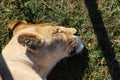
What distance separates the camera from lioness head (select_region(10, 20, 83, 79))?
18.7 feet

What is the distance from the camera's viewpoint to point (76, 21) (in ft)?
23.0

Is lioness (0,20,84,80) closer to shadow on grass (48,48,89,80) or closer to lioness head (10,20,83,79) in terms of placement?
lioness head (10,20,83,79)

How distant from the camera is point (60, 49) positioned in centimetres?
607

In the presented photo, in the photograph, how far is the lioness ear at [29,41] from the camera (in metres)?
5.63

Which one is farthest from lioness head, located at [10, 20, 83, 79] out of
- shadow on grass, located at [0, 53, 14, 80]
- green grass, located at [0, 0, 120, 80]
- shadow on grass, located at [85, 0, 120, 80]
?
shadow on grass, located at [85, 0, 120, 80]

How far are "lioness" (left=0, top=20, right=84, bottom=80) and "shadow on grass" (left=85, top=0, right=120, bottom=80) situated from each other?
743 mm

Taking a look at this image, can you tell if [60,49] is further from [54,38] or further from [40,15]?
[40,15]

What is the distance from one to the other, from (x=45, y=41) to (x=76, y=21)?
4.32ft

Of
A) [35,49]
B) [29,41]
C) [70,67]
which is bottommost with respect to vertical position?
[70,67]

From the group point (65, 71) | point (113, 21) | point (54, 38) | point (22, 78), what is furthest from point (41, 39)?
point (113, 21)

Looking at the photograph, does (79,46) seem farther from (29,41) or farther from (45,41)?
(29,41)

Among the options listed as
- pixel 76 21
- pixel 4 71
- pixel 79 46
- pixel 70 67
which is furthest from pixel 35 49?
pixel 76 21

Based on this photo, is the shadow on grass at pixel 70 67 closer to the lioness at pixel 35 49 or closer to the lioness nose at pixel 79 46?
the lioness nose at pixel 79 46

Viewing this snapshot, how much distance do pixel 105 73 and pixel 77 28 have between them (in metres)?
0.93
